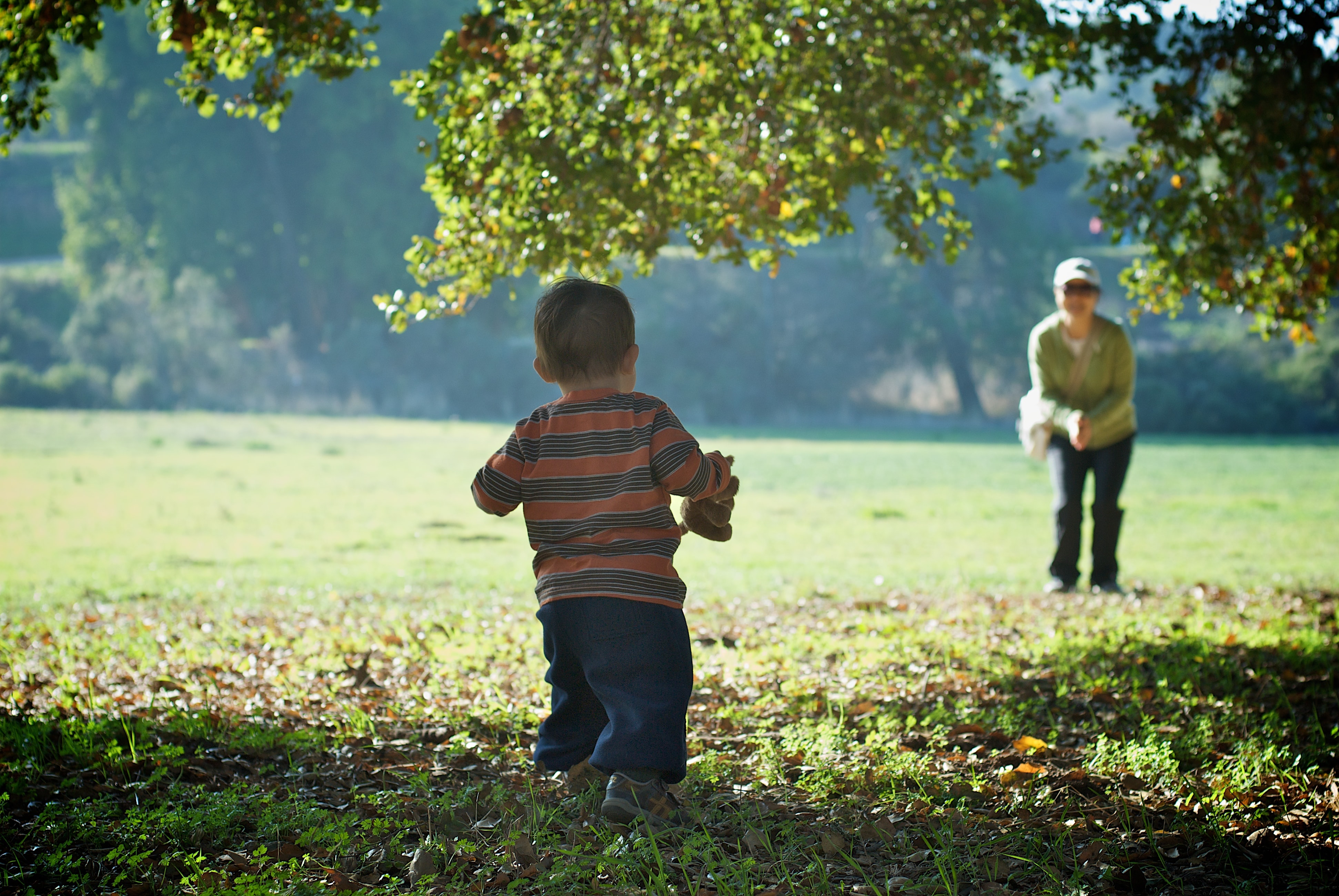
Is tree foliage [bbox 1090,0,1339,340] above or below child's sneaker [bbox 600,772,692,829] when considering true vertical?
above

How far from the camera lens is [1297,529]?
13.7 meters

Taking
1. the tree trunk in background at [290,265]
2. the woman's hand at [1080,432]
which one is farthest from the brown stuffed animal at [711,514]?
the tree trunk in background at [290,265]

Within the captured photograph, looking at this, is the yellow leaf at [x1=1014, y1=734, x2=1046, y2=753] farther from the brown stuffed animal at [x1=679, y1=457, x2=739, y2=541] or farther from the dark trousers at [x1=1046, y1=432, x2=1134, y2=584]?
the dark trousers at [x1=1046, y1=432, x2=1134, y2=584]

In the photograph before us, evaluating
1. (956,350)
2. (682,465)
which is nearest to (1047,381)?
(682,465)

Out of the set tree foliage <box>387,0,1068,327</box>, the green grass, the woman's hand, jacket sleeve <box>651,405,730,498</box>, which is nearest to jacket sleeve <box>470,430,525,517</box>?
jacket sleeve <box>651,405,730,498</box>

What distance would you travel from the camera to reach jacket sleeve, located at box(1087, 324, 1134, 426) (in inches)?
282

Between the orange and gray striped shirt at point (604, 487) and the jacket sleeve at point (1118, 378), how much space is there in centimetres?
477

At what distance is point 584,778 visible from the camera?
11.6 ft

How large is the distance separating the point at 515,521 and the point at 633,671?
13.8 m

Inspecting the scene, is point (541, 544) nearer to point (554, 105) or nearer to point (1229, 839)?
point (1229, 839)

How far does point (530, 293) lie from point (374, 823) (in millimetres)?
43443

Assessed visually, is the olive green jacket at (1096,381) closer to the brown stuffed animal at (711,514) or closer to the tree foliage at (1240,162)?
the tree foliage at (1240,162)

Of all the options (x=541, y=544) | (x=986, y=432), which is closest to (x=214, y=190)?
(x=986, y=432)

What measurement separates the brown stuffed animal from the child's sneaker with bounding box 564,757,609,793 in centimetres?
81
